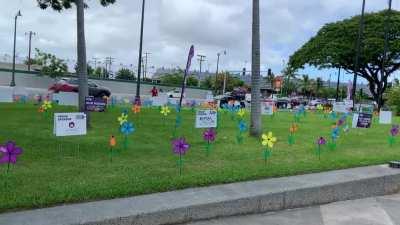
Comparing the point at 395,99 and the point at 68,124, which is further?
the point at 395,99

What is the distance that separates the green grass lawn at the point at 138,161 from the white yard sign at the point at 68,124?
0.46m

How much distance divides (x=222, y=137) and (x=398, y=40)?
123 ft

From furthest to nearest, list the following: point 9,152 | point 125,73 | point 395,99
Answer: point 125,73 → point 395,99 → point 9,152

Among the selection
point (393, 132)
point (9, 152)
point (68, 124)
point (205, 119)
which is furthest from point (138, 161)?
point (393, 132)

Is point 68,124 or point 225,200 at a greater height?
point 68,124

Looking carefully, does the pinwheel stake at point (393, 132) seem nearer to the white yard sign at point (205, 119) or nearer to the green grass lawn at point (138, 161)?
→ the green grass lawn at point (138, 161)

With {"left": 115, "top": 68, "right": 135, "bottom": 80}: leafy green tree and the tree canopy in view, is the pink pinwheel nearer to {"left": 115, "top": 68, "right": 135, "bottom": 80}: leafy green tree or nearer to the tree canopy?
the tree canopy

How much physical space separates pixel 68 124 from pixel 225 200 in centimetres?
283

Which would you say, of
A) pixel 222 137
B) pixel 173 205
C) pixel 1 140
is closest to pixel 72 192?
pixel 173 205

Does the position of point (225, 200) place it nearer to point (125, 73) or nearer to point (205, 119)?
point (205, 119)

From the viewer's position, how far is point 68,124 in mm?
7738

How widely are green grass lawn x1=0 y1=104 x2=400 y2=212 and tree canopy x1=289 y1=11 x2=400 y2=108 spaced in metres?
33.9

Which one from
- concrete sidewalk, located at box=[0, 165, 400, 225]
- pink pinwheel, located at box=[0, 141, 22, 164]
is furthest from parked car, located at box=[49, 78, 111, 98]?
pink pinwheel, located at box=[0, 141, 22, 164]

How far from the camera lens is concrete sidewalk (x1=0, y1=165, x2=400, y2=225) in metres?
5.26
